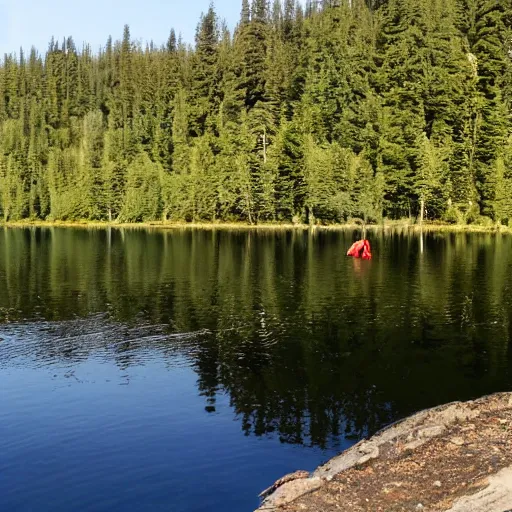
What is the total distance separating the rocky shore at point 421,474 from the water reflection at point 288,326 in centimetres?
364

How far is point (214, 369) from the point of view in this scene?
29.3 m

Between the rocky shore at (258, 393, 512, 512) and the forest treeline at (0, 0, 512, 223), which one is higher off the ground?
the forest treeline at (0, 0, 512, 223)

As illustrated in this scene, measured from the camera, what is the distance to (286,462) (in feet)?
61.7

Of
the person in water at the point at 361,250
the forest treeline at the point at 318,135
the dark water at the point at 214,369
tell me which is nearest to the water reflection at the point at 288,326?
the dark water at the point at 214,369

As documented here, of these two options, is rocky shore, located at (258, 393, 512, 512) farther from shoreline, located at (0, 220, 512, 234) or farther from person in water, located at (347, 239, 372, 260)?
shoreline, located at (0, 220, 512, 234)

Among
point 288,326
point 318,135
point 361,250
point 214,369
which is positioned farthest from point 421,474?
point 318,135

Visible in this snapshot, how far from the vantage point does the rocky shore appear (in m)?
13.5

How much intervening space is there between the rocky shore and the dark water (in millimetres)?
2128

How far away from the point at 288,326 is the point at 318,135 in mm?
112246

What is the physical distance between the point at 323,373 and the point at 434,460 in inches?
513

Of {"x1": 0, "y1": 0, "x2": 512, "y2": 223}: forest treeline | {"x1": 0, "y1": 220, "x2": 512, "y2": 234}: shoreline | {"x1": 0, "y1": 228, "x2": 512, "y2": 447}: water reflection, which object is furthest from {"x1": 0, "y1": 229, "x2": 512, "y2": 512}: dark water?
{"x1": 0, "y1": 0, "x2": 512, "y2": 223}: forest treeline

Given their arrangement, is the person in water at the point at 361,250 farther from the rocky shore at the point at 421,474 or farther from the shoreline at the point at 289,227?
the rocky shore at the point at 421,474

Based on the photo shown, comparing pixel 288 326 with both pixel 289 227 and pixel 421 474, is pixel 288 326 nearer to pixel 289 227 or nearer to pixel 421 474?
pixel 421 474

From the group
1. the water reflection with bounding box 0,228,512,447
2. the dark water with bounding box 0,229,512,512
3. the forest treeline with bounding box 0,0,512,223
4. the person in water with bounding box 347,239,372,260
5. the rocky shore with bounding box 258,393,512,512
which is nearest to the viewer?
the rocky shore with bounding box 258,393,512,512
